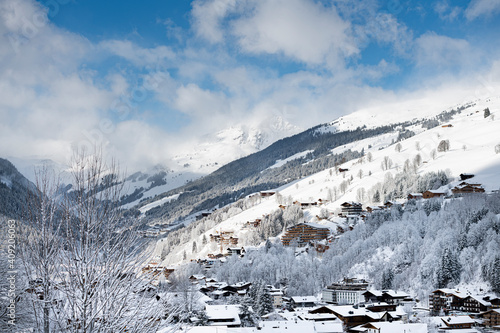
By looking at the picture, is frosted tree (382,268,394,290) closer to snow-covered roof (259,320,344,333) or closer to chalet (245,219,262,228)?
snow-covered roof (259,320,344,333)

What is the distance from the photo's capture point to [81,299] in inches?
260

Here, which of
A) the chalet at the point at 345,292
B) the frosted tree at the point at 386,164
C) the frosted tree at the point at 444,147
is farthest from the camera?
the frosted tree at the point at 386,164

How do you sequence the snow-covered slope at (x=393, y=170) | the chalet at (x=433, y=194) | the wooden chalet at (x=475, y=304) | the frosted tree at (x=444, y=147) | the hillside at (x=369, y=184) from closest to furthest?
the wooden chalet at (x=475, y=304), the chalet at (x=433, y=194), the hillside at (x=369, y=184), the snow-covered slope at (x=393, y=170), the frosted tree at (x=444, y=147)

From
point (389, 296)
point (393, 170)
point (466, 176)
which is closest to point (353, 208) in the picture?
point (466, 176)

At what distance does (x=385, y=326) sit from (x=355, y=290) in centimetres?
1721

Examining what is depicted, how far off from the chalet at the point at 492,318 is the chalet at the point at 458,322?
2.45 metres

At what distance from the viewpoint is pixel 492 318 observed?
40.4 meters

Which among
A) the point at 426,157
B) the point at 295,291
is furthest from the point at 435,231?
the point at 426,157

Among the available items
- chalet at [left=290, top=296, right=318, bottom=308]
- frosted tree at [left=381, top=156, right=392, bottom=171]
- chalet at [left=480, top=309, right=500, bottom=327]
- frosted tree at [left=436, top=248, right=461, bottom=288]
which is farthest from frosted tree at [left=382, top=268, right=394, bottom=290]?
frosted tree at [left=381, top=156, right=392, bottom=171]

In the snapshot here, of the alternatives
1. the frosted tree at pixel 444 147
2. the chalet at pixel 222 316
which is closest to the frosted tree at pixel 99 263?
the chalet at pixel 222 316

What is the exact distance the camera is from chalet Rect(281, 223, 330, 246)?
90438mm

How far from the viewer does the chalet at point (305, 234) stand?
90438 millimetres

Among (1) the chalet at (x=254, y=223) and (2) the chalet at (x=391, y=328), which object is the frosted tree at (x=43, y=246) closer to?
(2) the chalet at (x=391, y=328)

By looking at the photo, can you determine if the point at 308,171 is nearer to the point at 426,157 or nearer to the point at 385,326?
Result: the point at 426,157
